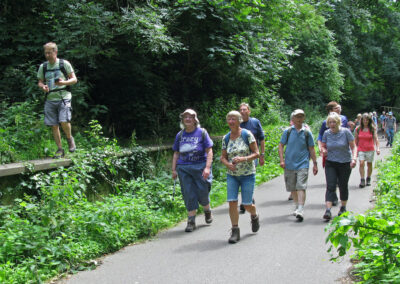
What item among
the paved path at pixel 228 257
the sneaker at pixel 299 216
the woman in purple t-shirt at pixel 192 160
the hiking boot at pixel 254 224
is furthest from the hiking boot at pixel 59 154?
the sneaker at pixel 299 216

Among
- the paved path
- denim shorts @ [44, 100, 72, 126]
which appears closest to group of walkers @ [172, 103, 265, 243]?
the paved path

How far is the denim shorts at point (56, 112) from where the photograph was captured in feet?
23.9

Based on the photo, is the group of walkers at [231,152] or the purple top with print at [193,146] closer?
the group of walkers at [231,152]

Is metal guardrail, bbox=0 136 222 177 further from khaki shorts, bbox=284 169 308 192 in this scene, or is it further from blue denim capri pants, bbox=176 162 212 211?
khaki shorts, bbox=284 169 308 192

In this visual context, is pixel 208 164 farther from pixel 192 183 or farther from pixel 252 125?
pixel 252 125

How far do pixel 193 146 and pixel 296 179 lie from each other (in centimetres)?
205

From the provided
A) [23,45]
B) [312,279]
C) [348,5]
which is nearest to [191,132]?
[312,279]

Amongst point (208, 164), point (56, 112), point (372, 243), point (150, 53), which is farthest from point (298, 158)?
point (150, 53)

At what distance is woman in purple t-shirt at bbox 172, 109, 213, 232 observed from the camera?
23.5 feet

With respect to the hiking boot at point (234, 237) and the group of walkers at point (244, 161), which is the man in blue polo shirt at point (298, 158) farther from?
the hiking boot at point (234, 237)

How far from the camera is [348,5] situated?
3372 cm

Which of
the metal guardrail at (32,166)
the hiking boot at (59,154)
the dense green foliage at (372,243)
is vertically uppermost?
the hiking boot at (59,154)

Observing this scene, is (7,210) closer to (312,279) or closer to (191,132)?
(191,132)

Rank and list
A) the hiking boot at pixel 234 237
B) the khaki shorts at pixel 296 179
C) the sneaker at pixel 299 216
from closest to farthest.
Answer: the hiking boot at pixel 234 237 → the sneaker at pixel 299 216 → the khaki shorts at pixel 296 179
